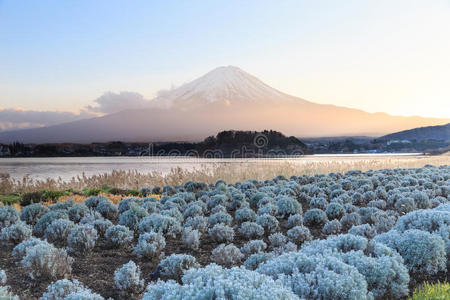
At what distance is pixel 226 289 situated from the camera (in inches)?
115

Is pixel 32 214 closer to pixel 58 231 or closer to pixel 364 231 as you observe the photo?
pixel 58 231

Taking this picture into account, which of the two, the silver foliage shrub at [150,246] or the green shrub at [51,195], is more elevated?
the green shrub at [51,195]

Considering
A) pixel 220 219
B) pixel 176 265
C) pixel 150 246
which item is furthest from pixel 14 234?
pixel 220 219

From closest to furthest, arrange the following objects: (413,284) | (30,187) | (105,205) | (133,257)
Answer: (413,284), (133,257), (105,205), (30,187)

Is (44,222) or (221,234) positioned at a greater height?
(44,222)

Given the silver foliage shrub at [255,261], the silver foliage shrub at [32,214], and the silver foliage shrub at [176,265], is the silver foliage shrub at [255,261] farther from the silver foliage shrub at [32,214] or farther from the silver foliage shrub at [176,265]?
the silver foliage shrub at [32,214]

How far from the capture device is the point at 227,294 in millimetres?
2924

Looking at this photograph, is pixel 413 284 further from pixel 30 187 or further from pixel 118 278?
pixel 30 187

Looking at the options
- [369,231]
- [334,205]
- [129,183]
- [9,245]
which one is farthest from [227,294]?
[129,183]

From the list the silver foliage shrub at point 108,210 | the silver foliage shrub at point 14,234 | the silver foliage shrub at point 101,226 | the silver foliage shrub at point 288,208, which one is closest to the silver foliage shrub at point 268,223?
the silver foliage shrub at point 288,208

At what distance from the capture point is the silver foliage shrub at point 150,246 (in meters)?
5.94

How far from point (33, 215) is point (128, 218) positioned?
2721 mm

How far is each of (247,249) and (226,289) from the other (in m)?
3.34

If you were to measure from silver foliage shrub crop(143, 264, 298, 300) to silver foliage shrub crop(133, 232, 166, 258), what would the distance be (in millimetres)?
2919
